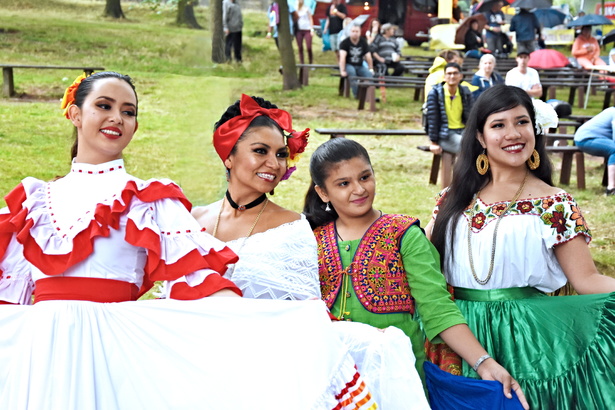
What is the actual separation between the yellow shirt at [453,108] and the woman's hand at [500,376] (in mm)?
5855

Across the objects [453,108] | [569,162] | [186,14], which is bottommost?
[569,162]

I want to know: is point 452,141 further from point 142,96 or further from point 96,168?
point 96,168

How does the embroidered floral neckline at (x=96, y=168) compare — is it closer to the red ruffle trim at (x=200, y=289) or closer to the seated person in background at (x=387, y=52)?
the red ruffle trim at (x=200, y=289)

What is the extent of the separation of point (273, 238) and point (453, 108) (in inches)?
229

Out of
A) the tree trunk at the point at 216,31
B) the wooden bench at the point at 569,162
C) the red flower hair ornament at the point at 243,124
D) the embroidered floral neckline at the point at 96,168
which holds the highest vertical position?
the tree trunk at the point at 216,31

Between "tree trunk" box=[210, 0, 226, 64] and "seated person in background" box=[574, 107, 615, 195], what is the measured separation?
4.47m

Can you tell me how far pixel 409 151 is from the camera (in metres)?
10.3

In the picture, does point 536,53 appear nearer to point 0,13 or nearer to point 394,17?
point 394,17

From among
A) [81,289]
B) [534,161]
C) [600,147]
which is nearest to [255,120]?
[81,289]

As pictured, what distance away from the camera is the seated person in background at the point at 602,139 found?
813cm

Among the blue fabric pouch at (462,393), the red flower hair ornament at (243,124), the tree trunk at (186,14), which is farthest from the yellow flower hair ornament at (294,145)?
the tree trunk at (186,14)

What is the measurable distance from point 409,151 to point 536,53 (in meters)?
5.87

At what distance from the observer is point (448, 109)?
8156mm

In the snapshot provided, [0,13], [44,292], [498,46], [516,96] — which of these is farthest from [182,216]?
[498,46]
